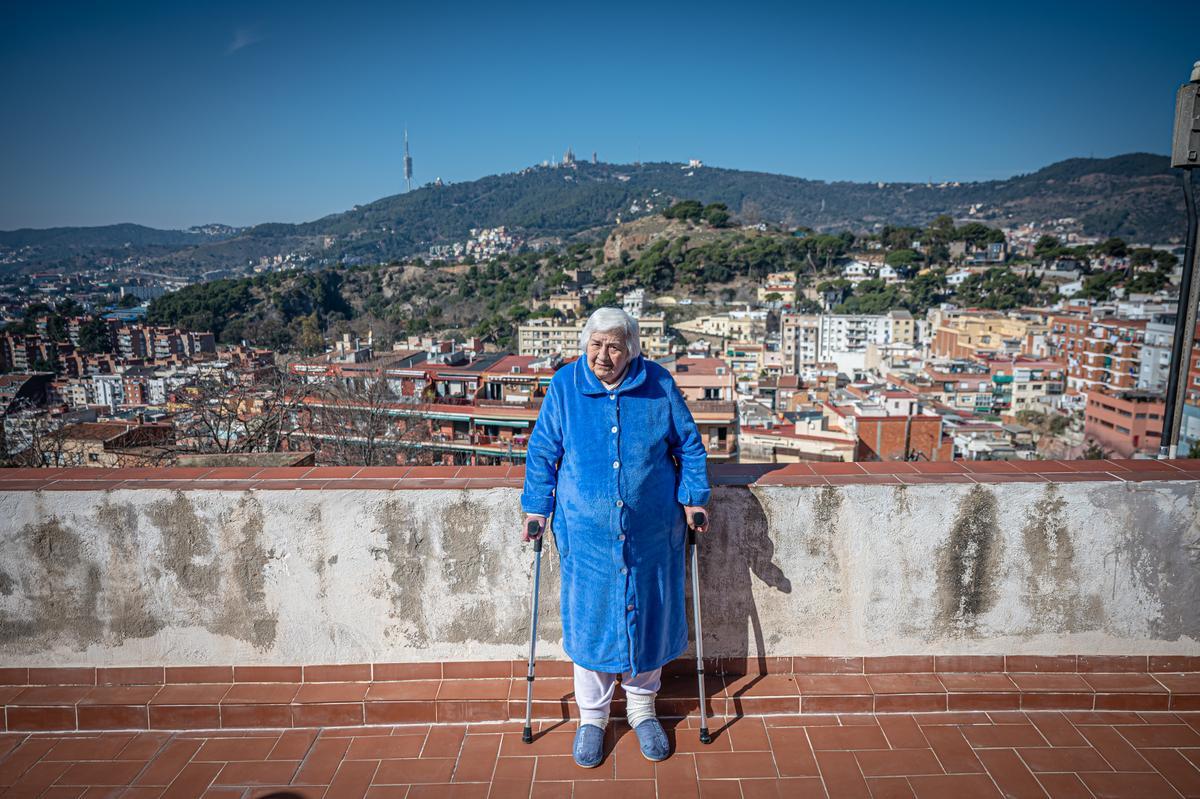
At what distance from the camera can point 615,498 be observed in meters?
1.64

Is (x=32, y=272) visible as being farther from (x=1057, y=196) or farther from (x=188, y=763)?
(x=1057, y=196)

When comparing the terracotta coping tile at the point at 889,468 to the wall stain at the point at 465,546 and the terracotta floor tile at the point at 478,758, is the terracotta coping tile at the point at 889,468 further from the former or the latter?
the terracotta floor tile at the point at 478,758

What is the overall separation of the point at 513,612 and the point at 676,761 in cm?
55

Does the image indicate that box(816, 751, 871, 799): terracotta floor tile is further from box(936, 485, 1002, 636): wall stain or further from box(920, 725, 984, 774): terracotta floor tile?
box(936, 485, 1002, 636): wall stain

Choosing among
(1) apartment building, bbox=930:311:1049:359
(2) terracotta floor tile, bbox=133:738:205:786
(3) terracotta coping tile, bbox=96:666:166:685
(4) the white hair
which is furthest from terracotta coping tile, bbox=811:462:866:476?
(1) apartment building, bbox=930:311:1049:359

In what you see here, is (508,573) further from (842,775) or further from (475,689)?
(842,775)

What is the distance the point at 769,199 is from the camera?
457 ft

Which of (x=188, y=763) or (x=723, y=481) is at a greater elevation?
(x=723, y=481)

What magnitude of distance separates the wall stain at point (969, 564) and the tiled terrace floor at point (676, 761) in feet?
0.82

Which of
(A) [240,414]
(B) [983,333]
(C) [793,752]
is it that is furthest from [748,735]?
(B) [983,333]

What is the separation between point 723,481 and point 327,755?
1.21 meters

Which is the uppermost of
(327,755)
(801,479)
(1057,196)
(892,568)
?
(1057,196)

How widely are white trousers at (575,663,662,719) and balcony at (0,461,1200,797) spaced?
99 mm

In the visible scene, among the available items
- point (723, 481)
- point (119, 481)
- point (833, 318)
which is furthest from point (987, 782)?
point (833, 318)
